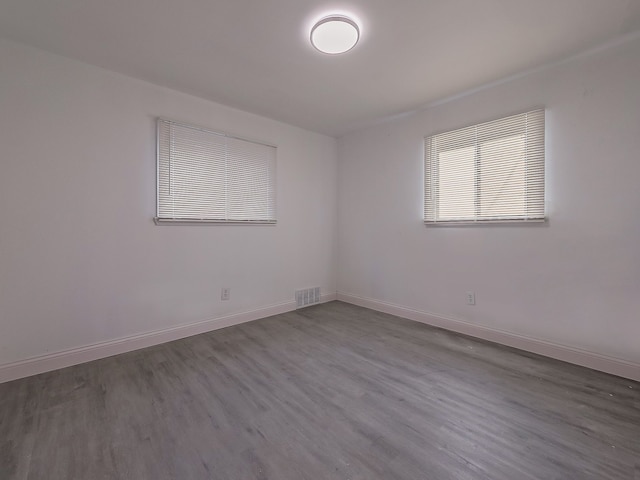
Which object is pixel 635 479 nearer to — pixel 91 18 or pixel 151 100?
pixel 91 18

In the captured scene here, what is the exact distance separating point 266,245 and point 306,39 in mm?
2317

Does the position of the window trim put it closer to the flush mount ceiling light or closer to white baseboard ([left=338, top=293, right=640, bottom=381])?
white baseboard ([left=338, top=293, right=640, bottom=381])

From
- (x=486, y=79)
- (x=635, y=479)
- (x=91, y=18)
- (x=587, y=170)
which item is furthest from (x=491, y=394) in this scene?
(x=91, y=18)

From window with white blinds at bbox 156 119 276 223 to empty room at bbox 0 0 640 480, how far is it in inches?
1.0

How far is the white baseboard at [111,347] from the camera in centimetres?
212

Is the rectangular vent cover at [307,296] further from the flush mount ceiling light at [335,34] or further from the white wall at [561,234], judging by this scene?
the flush mount ceiling light at [335,34]

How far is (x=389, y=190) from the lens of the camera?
147 inches

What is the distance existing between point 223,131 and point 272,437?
3034 mm

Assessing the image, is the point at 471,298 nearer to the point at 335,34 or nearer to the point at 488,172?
the point at 488,172

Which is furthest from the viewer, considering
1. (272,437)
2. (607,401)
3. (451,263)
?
(451,263)

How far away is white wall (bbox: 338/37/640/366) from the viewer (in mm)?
2143

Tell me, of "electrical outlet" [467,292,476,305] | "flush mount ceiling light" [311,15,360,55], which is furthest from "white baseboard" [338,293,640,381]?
"flush mount ceiling light" [311,15,360,55]

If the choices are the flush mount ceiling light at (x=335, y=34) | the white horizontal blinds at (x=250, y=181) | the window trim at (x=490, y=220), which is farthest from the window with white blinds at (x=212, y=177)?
the window trim at (x=490, y=220)

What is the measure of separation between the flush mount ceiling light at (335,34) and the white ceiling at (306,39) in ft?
0.19
